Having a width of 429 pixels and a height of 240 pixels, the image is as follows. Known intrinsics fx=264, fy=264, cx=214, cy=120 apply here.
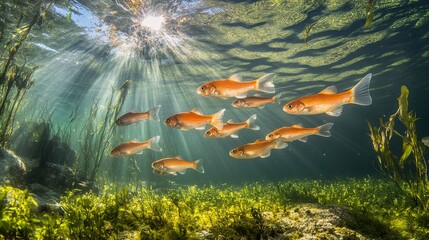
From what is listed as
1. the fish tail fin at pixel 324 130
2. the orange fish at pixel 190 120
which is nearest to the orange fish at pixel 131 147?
the orange fish at pixel 190 120

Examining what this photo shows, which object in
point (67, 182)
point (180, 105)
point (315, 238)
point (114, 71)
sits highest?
point (180, 105)

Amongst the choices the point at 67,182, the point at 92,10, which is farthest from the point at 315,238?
the point at 92,10

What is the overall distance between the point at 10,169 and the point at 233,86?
7.61 meters

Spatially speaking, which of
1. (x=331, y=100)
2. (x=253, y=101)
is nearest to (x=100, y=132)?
(x=253, y=101)

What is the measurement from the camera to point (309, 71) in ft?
77.2

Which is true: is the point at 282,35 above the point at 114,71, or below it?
below

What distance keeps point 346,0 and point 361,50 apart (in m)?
7.47

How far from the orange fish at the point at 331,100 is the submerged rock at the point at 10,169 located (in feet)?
27.5

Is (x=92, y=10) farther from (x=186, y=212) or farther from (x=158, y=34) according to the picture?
(x=186, y=212)

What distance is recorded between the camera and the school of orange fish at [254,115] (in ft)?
15.5

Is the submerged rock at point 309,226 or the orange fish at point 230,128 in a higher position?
the orange fish at point 230,128

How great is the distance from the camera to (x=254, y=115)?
20.6 ft

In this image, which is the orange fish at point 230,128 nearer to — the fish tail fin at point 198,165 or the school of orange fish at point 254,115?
the school of orange fish at point 254,115

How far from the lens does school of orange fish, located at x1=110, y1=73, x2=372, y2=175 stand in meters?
4.73
